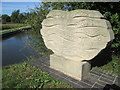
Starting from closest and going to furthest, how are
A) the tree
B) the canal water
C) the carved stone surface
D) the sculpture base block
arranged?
the carved stone surface → the sculpture base block → the canal water → the tree

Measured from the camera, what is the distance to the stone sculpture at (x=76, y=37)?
3.06 m

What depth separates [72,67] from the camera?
3.62 meters

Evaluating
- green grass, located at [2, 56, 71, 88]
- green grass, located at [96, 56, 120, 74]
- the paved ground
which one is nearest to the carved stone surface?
the paved ground

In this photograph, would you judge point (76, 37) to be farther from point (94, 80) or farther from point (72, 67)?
point (94, 80)

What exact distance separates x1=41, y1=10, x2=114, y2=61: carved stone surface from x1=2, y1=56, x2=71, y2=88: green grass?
915 millimetres

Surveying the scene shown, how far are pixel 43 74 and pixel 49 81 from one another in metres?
0.48

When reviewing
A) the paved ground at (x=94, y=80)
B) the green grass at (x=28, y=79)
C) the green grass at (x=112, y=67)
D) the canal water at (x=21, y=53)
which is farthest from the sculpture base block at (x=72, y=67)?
the canal water at (x=21, y=53)

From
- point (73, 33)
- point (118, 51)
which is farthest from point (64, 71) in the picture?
point (118, 51)

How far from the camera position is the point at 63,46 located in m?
3.81

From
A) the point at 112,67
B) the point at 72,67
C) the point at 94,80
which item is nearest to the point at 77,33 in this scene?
the point at 72,67

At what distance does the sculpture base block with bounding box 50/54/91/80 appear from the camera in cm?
345

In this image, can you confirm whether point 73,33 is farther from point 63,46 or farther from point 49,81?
point 49,81

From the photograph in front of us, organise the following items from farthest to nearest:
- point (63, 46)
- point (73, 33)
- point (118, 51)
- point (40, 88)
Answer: point (118, 51) < point (63, 46) < point (73, 33) < point (40, 88)

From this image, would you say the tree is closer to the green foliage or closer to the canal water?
the canal water
